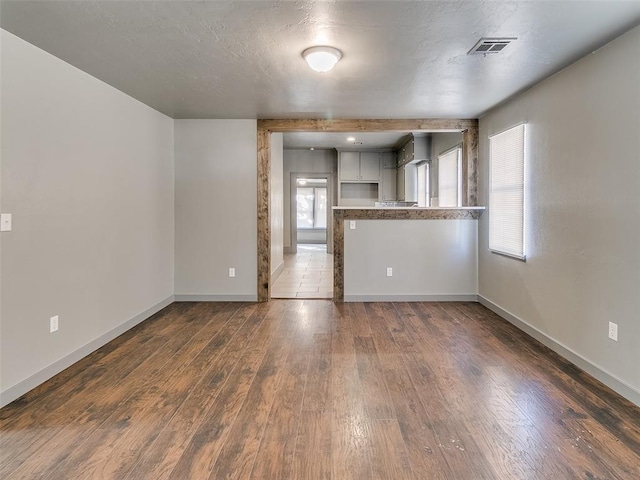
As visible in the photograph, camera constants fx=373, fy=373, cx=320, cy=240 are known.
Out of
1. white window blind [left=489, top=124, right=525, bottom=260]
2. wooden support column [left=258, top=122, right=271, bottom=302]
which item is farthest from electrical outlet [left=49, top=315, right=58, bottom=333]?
white window blind [left=489, top=124, right=525, bottom=260]

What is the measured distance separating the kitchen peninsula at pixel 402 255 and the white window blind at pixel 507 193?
0.52 metres

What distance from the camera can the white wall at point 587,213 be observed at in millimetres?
2344

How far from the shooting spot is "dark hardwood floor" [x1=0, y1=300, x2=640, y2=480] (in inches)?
68.4

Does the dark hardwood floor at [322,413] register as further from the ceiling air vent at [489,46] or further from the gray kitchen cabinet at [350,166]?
the gray kitchen cabinet at [350,166]

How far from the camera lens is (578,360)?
281 centimetres

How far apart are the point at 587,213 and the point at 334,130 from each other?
2.90 m

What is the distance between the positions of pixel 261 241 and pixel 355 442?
317 centimetres

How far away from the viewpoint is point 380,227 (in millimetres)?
4836

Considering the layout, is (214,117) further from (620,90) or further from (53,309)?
(620,90)

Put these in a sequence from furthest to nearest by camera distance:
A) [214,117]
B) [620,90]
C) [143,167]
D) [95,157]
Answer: [214,117] < [143,167] < [95,157] < [620,90]

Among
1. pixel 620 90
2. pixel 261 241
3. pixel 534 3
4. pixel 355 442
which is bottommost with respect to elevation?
pixel 355 442

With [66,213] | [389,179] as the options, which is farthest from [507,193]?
[389,179]

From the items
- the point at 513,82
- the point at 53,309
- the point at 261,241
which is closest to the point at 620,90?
the point at 513,82

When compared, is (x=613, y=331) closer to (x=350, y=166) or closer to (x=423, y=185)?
(x=423, y=185)
